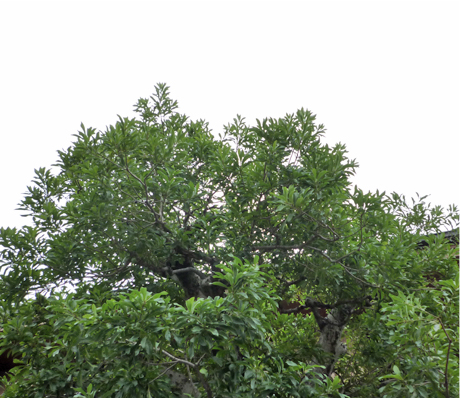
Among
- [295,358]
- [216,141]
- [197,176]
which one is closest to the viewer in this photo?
[295,358]

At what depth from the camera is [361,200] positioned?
449 centimetres

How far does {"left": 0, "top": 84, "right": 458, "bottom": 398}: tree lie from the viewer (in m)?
3.82

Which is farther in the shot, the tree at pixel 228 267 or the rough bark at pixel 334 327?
the rough bark at pixel 334 327

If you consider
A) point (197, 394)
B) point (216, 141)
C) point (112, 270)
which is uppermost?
point (216, 141)

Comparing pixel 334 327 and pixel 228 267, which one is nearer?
pixel 228 267

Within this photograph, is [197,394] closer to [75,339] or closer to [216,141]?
[75,339]

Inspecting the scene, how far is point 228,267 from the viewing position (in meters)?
4.57

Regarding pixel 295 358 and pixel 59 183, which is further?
pixel 59 183

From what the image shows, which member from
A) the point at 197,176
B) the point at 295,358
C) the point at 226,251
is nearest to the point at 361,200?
the point at 226,251

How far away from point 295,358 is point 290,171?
8.33 feet

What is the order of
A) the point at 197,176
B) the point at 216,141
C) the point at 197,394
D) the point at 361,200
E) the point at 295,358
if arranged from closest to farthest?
the point at 361,200, the point at 197,394, the point at 295,358, the point at 197,176, the point at 216,141

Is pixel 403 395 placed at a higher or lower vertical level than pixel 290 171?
lower

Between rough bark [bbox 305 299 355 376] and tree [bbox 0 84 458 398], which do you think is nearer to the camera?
tree [bbox 0 84 458 398]

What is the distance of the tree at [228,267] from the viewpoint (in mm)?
3824
